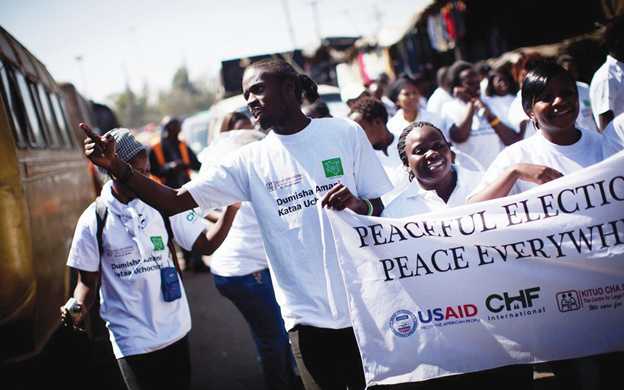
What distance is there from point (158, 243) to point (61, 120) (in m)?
6.39

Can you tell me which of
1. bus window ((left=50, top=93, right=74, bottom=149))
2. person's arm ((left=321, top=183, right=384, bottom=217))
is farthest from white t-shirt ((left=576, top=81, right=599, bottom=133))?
bus window ((left=50, top=93, right=74, bottom=149))

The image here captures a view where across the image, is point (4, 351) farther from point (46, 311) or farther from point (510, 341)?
point (510, 341)

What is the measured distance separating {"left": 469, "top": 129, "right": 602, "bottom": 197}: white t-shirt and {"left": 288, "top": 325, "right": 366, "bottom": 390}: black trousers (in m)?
1.04

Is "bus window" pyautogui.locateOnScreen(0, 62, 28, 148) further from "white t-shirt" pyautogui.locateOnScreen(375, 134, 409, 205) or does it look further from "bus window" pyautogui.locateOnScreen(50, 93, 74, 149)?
"white t-shirt" pyautogui.locateOnScreen(375, 134, 409, 205)

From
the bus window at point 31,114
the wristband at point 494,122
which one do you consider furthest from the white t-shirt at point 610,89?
the bus window at point 31,114

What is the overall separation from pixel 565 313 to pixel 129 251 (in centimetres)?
235

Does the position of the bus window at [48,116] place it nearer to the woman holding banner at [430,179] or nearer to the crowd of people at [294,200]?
the crowd of people at [294,200]

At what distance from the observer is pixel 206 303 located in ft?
23.1

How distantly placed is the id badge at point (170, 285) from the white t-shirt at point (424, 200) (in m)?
1.31

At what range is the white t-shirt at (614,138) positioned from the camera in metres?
2.68

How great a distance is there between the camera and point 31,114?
241 inches

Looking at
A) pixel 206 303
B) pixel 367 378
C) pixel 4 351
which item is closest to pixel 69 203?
pixel 206 303

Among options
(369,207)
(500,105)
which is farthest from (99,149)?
(500,105)

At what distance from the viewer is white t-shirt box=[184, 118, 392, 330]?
2.63m
